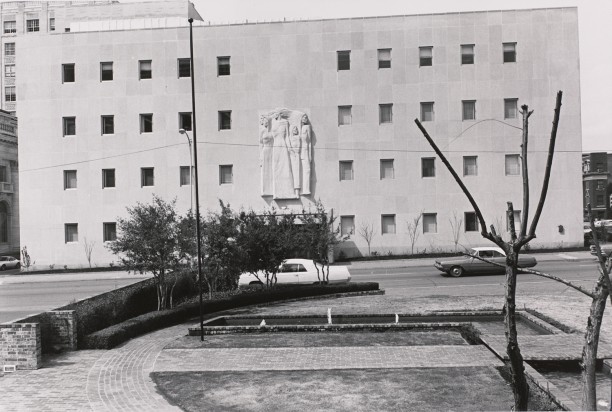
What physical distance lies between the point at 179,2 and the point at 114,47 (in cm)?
682

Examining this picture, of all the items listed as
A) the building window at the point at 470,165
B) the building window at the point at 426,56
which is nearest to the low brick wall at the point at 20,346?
the building window at the point at 470,165

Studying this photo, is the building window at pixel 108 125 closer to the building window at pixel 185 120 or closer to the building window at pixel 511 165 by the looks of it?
the building window at pixel 185 120

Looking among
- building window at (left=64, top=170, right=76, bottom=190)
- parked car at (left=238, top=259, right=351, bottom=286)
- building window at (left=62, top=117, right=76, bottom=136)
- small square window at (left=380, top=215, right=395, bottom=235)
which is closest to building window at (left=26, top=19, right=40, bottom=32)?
building window at (left=62, top=117, right=76, bottom=136)

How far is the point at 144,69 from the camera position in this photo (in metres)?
41.3

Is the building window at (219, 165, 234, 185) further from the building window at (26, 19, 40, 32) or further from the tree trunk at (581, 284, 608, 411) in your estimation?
the building window at (26, 19, 40, 32)

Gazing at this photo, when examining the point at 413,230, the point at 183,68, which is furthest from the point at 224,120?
the point at 413,230

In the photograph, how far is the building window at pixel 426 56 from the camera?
39938 mm

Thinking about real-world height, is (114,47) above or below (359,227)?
above

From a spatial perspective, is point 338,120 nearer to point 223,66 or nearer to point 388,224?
point 388,224

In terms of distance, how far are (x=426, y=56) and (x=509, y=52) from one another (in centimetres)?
563

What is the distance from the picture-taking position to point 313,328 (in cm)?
1667

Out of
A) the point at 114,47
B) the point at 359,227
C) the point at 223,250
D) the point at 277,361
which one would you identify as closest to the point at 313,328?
the point at 277,361

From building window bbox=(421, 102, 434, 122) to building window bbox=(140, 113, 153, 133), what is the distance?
19.2 metres

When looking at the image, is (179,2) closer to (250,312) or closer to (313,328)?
(250,312)
